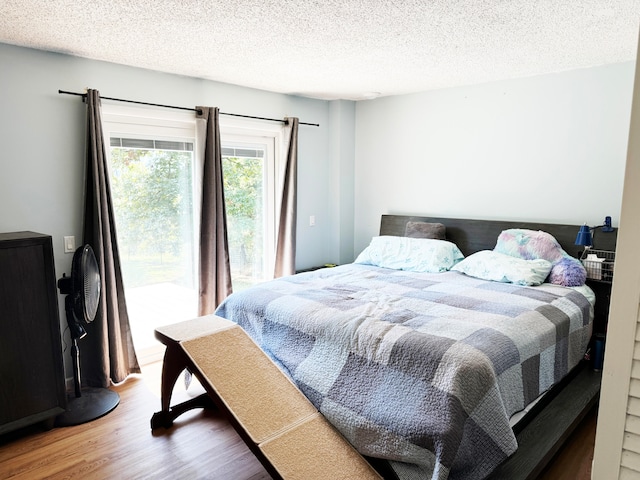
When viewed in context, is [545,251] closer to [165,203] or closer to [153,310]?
[165,203]

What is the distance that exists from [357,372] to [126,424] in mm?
1584

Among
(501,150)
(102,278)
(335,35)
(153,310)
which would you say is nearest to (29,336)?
(102,278)

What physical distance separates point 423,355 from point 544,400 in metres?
1.02

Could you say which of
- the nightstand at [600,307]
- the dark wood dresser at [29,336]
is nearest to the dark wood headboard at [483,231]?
the nightstand at [600,307]

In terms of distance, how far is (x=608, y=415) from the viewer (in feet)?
3.25

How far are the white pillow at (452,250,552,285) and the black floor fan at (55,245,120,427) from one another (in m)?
2.69

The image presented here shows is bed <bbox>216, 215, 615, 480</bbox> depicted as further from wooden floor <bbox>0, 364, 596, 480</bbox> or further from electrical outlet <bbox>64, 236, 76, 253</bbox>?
electrical outlet <bbox>64, 236, 76, 253</bbox>

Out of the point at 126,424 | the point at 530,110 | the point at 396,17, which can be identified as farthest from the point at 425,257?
the point at 126,424

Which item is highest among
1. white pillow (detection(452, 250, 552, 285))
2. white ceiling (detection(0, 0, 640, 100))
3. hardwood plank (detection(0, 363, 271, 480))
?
white ceiling (detection(0, 0, 640, 100))

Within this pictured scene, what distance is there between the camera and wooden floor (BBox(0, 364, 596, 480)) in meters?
2.19

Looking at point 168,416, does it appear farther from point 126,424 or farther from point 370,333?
point 370,333

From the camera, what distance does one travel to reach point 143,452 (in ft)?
7.75

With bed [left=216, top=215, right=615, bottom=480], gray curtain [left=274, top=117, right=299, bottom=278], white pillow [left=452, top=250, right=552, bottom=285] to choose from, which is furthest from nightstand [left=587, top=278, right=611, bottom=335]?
gray curtain [left=274, top=117, right=299, bottom=278]

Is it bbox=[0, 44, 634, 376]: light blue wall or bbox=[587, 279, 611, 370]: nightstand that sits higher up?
bbox=[0, 44, 634, 376]: light blue wall
